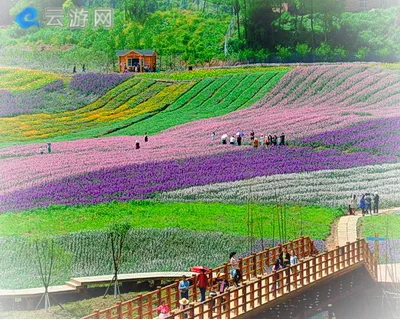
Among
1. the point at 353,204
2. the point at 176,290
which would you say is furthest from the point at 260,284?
the point at 353,204

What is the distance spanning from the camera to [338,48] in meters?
35.0

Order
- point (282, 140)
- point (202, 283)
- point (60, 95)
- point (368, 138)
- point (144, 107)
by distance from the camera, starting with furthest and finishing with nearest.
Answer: point (144, 107) < point (60, 95) < point (282, 140) < point (368, 138) < point (202, 283)

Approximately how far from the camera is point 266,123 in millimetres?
34500

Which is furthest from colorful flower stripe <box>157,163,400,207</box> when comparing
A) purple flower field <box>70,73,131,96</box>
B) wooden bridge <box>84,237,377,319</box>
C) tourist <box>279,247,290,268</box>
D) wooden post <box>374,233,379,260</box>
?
purple flower field <box>70,73,131,96</box>

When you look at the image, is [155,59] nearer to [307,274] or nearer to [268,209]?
[268,209]

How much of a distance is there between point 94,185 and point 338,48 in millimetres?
7354

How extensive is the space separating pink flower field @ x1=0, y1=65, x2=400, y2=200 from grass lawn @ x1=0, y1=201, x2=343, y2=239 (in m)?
1.34

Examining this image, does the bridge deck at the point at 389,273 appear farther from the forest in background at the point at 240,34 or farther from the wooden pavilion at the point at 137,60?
the wooden pavilion at the point at 137,60

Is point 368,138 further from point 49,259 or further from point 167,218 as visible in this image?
point 49,259

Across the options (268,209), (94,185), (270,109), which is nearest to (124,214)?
(94,185)

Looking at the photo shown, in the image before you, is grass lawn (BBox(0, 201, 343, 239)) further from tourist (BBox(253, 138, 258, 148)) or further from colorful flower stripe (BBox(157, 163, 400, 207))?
tourist (BBox(253, 138, 258, 148))

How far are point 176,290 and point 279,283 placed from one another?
225 centimetres

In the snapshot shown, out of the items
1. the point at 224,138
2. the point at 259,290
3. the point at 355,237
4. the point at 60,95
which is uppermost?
the point at 60,95

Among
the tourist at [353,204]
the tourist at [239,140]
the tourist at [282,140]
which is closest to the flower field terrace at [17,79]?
the tourist at [239,140]
